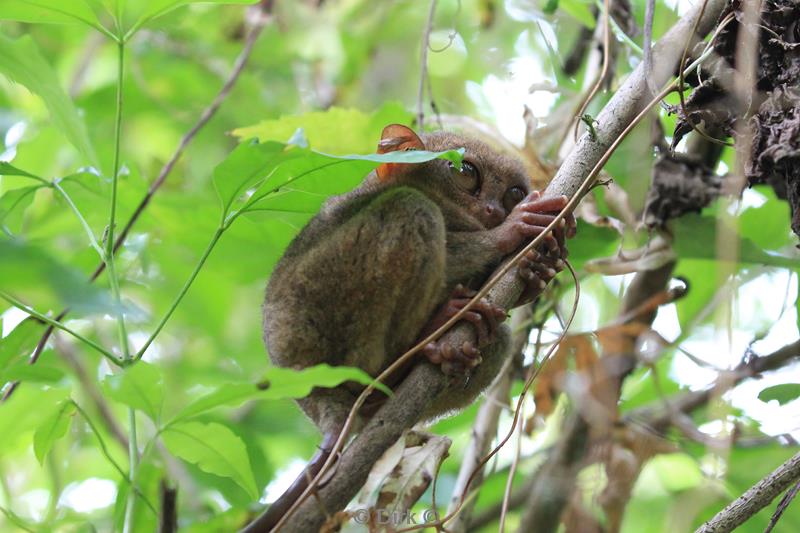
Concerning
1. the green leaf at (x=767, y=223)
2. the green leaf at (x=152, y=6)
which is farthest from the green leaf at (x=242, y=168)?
the green leaf at (x=767, y=223)

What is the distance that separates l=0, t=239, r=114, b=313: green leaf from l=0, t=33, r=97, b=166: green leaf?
74.0 inches

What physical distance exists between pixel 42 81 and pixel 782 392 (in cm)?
276

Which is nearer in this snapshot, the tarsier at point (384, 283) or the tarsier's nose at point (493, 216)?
the tarsier at point (384, 283)

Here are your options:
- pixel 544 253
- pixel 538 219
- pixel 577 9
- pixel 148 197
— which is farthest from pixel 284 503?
pixel 577 9

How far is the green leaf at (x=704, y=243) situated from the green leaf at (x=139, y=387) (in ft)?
7.74

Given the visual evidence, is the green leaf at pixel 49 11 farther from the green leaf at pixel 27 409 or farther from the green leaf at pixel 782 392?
the green leaf at pixel 782 392

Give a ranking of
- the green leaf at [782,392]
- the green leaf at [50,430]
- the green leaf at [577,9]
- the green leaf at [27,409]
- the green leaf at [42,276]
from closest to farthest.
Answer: the green leaf at [42,276] < the green leaf at [27,409] < the green leaf at [50,430] < the green leaf at [782,392] < the green leaf at [577,9]

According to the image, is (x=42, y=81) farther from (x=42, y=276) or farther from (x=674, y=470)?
(x=674, y=470)

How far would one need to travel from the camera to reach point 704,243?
387 cm

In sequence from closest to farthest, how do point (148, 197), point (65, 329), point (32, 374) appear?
1. point (65, 329)
2. point (32, 374)
3. point (148, 197)

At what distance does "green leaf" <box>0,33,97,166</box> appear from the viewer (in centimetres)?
310

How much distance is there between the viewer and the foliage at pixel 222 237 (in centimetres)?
269

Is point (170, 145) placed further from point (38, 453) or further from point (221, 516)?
point (38, 453)

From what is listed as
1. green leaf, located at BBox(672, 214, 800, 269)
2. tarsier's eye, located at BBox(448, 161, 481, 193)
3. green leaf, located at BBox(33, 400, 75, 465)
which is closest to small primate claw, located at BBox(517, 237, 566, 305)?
green leaf, located at BBox(672, 214, 800, 269)
